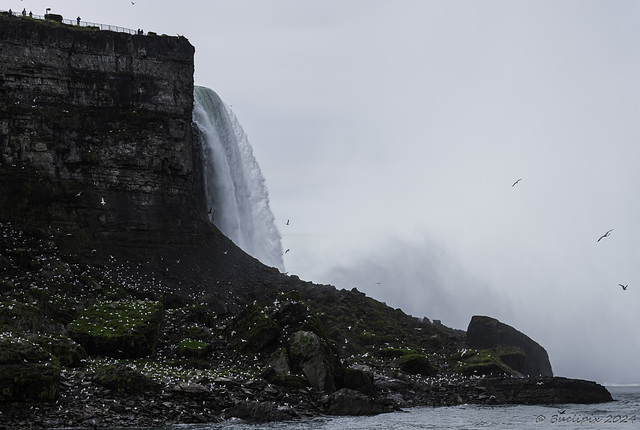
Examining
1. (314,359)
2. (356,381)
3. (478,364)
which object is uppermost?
(478,364)

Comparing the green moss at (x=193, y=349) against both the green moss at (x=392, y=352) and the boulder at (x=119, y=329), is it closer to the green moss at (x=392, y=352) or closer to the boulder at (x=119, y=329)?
the boulder at (x=119, y=329)

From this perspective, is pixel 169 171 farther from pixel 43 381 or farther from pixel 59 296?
pixel 43 381

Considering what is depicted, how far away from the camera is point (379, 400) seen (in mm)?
51812

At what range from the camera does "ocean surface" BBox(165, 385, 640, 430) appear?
43062mm

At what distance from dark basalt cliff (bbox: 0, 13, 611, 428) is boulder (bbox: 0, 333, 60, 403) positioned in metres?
0.22

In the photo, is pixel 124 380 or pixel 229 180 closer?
pixel 124 380

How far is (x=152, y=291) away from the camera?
71.4m

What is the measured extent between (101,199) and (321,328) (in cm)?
2900

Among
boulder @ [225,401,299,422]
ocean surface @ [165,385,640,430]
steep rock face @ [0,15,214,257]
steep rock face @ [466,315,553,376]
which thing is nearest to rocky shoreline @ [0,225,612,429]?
boulder @ [225,401,299,422]

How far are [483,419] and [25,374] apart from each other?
2657 cm

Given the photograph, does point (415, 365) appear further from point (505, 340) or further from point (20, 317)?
point (20, 317)

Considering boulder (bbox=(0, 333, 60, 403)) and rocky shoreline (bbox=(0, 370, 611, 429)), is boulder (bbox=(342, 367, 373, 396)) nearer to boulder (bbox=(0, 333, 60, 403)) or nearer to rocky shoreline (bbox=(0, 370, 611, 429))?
rocky shoreline (bbox=(0, 370, 611, 429))

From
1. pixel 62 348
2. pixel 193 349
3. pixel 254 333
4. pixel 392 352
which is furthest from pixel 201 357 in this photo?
pixel 392 352

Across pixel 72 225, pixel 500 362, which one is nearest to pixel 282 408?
pixel 500 362
